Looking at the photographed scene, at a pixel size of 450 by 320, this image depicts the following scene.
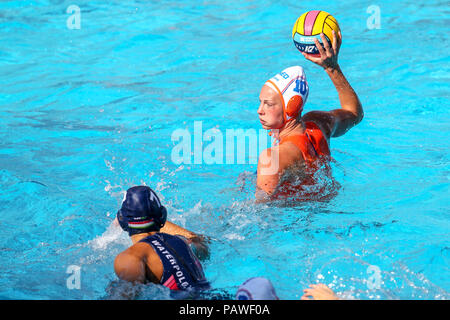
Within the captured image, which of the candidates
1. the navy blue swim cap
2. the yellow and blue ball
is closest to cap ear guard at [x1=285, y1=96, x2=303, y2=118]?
the yellow and blue ball

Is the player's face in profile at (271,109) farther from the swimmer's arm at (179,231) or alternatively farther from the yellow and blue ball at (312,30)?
the swimmer's arm at (179,231)

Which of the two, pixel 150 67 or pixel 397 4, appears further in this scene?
pixel 397 4

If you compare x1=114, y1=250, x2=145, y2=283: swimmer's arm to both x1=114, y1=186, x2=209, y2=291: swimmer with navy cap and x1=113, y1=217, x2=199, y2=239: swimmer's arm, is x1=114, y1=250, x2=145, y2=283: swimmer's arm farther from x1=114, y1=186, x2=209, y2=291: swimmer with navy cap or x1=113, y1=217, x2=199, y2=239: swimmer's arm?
x1=113, y1=217, x2=199, y2=239: swimmer's arm

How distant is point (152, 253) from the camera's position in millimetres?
3498

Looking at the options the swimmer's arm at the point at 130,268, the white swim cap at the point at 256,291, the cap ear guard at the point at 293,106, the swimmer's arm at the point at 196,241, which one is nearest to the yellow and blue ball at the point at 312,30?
the cap ear guard at the point at 293,106

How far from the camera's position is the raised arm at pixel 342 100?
504 centimetres

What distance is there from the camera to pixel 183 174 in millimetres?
6648

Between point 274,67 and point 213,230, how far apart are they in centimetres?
560

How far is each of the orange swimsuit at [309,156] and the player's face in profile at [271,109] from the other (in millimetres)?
184

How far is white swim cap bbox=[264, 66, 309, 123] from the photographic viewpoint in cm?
487
